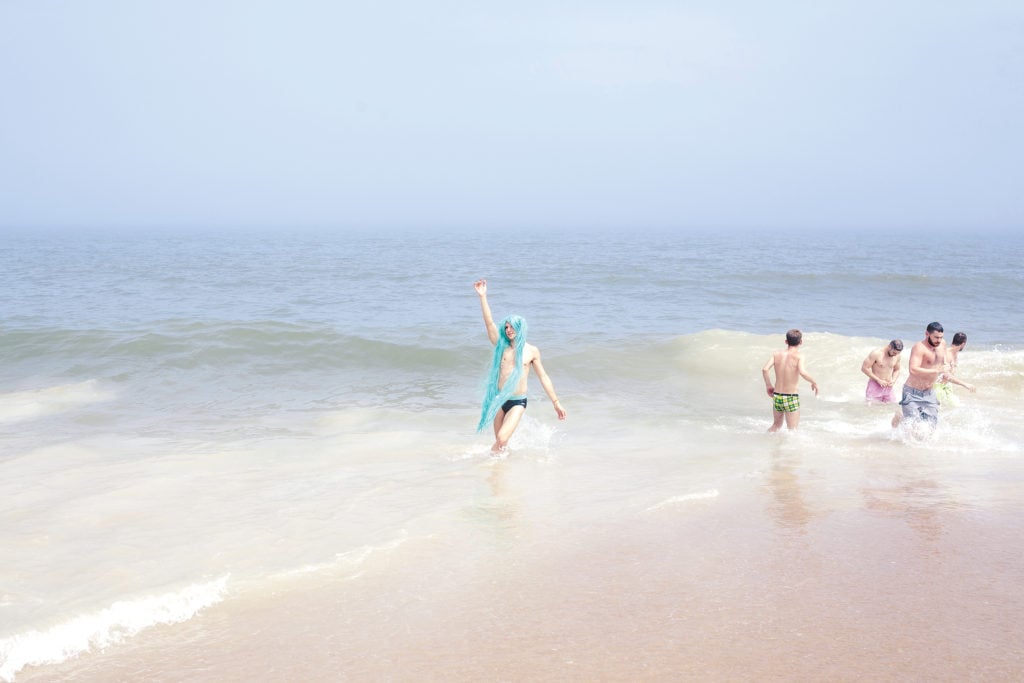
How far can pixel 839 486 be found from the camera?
266 inches

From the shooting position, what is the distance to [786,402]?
8.99 meters

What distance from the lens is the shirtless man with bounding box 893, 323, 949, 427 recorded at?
876 cm

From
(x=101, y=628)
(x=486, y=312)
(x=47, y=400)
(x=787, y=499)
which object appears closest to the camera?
(x=101, y=628)

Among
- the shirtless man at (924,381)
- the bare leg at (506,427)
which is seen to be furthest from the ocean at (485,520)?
the shirtless man at (924,381)

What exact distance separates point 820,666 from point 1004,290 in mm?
31151

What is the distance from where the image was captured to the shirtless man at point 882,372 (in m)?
11.0

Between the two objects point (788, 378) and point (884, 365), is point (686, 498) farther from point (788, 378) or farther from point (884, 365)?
point (884, 365)

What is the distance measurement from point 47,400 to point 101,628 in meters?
8.54

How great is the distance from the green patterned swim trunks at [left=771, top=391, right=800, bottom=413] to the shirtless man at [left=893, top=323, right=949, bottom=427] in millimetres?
1164

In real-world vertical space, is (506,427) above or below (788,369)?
below

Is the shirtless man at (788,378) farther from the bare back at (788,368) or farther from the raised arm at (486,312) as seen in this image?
the raised arm at (486,312)

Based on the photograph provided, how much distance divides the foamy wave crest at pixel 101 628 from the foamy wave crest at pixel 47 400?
7098mm

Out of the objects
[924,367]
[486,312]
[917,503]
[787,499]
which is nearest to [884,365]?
[924,367]

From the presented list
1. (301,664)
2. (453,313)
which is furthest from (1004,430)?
(453,313)
